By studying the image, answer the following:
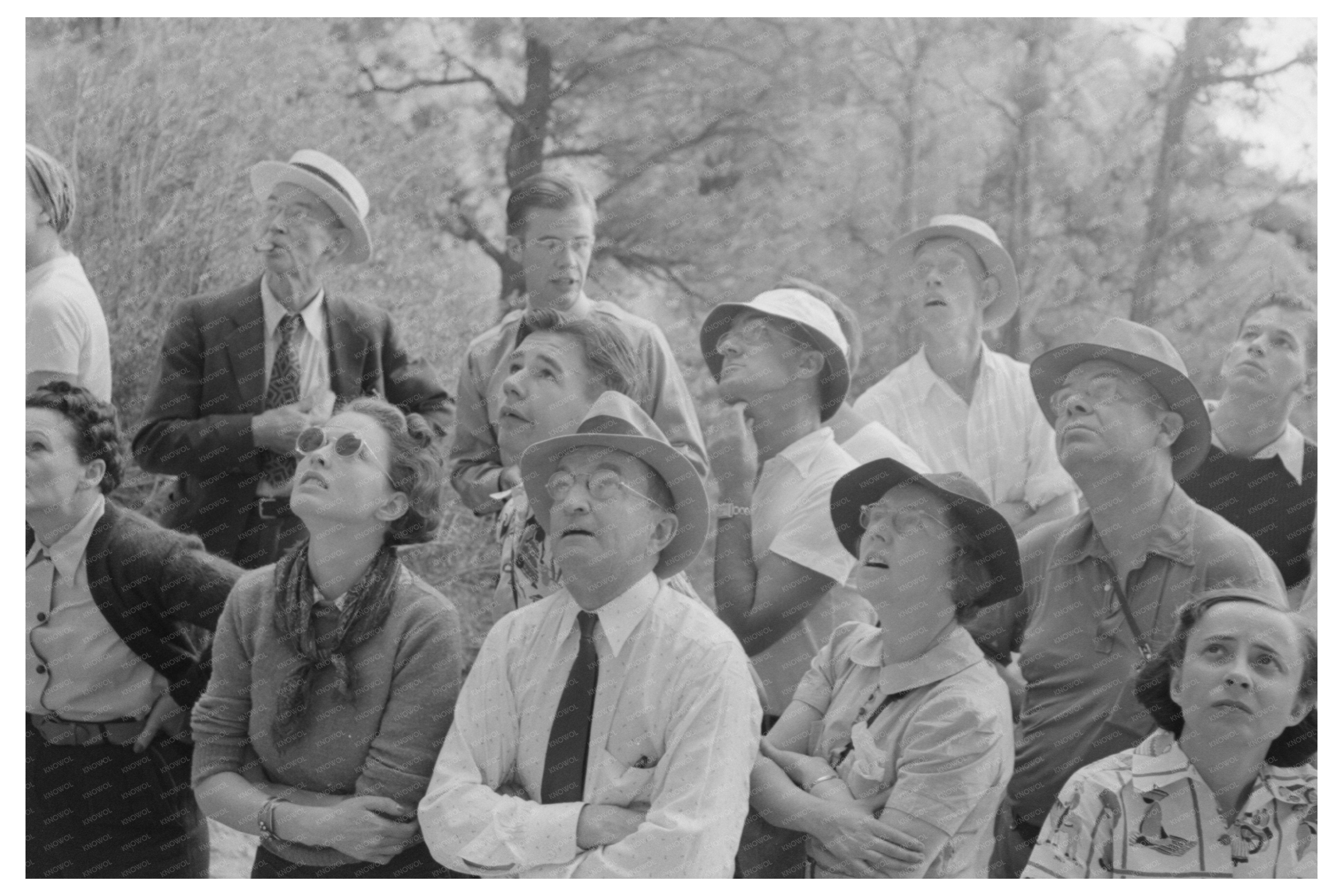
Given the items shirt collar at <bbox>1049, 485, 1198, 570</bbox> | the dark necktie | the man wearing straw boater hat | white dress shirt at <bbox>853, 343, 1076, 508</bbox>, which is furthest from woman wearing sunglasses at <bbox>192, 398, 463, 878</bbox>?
white dress shirt at <bbox>853, 343, 1076, 508</bbox>

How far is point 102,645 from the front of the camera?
12.5 feet

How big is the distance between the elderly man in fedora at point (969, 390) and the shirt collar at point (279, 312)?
1684 mm

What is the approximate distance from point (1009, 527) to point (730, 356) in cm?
107

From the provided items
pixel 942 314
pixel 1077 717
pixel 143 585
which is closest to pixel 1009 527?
pixel 1077 717

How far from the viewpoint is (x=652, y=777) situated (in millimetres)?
3117

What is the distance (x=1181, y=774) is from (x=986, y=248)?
2.11m

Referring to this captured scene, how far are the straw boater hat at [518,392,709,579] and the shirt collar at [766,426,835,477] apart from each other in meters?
0.64

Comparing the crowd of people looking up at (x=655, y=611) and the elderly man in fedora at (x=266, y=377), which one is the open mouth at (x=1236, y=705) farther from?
the elderly man in fedora at (x=266, y=377)

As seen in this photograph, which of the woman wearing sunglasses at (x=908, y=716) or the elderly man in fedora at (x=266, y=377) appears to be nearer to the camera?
the woman wearing sunglasses at (x=908, y=716)

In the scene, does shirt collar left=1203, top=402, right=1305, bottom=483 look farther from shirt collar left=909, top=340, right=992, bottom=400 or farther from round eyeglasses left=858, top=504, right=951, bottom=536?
round eyeglasses left=858, top=504, right=951, bottom=536

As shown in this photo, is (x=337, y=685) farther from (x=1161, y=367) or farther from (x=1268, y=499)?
(x=1268, y=499)

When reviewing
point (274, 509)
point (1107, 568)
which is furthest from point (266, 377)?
point (1107, 568)

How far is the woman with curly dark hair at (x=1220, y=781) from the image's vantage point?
3.10m

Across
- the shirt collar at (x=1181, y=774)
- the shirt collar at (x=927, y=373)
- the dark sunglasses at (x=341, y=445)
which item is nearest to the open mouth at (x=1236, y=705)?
the shirt collar at (x=1181, y=774)
